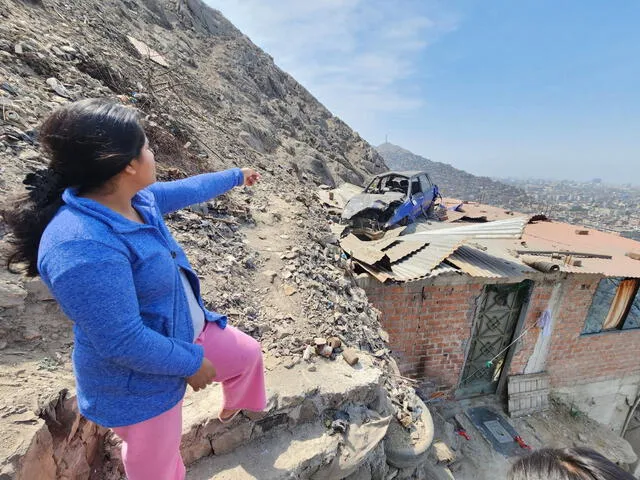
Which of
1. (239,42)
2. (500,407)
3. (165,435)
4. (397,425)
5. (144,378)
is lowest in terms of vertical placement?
(500,407)

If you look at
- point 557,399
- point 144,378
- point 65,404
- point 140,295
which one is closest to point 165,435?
point 144,378

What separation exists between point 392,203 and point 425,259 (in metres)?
2.84

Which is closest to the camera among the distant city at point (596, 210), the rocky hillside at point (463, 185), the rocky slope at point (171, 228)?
the rocky slope at point (171, 228)

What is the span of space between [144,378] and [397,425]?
99.8 inches

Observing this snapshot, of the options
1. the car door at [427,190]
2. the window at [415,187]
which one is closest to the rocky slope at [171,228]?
the window at [415,187]

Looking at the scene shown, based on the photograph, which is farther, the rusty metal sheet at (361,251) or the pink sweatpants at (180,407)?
the rusty metal sheet at (361,251)

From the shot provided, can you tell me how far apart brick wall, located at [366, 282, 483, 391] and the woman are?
12.3 ft

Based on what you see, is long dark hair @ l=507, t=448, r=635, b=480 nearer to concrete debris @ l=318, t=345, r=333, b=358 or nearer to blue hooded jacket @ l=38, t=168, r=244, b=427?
blue hooded jacket @ l=38, t=168, r=244, b=427

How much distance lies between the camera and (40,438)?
5.26 feet

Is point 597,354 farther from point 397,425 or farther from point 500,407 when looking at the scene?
point 397,425

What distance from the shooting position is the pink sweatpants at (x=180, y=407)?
134 centimetres

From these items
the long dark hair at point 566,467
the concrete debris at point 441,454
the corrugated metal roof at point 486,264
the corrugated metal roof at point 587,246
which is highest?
the long dark hair at point 566,467

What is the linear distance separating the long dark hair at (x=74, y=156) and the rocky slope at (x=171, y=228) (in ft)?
3.65

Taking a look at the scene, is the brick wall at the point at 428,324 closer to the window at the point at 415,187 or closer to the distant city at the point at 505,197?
the window at the point at 415,187
